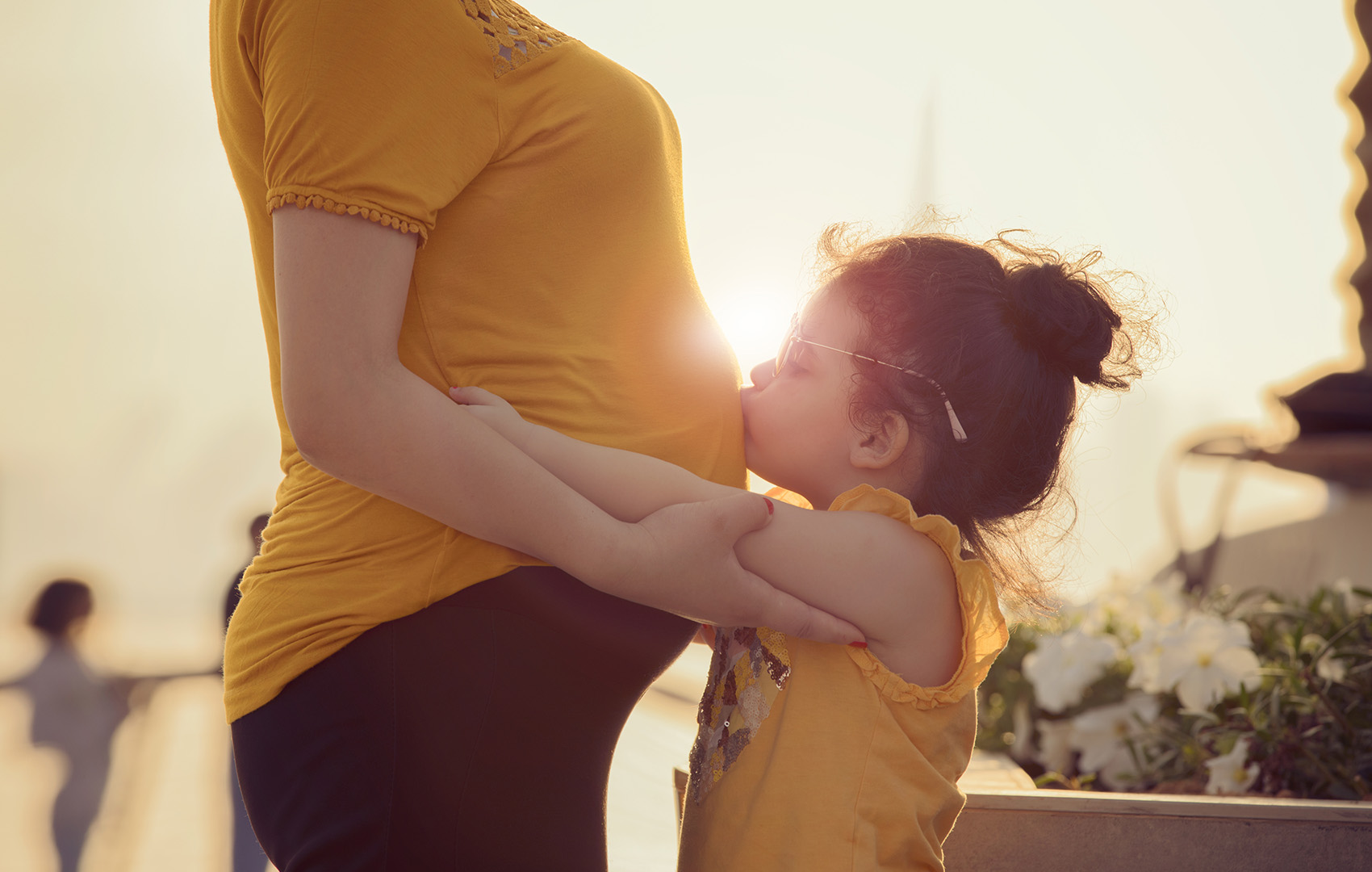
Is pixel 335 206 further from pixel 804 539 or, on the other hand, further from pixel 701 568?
pixel 804 539

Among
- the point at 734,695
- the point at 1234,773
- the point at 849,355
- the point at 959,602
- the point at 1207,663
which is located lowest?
the point at 1234,773

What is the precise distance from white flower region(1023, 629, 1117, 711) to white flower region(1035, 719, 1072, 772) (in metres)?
0.07

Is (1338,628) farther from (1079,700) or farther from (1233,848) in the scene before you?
(1233,848)

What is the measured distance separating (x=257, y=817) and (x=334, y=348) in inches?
18.2

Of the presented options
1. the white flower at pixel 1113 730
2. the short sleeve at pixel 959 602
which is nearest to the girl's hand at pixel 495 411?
the short sleeve at pixel 959 602

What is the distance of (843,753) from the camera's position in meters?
1.09

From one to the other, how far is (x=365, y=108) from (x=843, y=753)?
85 cm

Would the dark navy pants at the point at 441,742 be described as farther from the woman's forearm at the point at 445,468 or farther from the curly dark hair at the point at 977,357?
the curly dark hair at the point at 977,357

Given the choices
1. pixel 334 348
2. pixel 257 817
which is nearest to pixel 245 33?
pixel 334 348

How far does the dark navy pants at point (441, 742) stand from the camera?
2.66 ft

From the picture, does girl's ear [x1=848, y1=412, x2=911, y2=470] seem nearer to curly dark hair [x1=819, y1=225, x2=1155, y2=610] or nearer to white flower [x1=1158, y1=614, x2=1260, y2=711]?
curly dark hair [x1=819, y1=225, x2=1155, y2=610]

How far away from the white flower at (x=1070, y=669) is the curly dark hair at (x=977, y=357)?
1.45 metres

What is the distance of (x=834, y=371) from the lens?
1207 mm

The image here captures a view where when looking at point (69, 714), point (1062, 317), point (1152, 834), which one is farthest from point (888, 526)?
point (69, 714)
